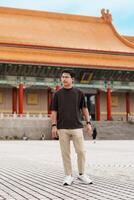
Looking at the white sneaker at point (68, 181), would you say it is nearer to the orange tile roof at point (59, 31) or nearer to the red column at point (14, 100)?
the red column at point (14, 100)

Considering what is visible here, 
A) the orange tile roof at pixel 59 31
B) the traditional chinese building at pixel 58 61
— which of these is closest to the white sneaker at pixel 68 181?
the traditional chinese building at pixel 58 61

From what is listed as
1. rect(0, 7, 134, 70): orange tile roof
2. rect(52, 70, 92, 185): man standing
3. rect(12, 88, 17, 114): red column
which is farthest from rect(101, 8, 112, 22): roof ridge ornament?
rect(52, 70, 92, 185): man standing

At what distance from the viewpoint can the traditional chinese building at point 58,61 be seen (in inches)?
1534

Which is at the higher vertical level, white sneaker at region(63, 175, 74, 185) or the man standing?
the man standing

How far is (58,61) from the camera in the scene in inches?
1534

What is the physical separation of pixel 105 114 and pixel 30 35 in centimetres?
1030

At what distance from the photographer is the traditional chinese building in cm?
3897

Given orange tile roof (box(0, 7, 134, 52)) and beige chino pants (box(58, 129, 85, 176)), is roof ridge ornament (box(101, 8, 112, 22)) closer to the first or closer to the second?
orange tile roof (box(0, 7, 134, 52))

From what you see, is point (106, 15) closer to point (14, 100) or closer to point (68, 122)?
point (14, 100)

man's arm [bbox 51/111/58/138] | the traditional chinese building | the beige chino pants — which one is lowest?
the beige chino pants

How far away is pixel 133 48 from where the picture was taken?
4494 centimetres

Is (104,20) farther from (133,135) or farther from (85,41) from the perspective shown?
(133,135)

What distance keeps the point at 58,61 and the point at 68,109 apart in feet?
106

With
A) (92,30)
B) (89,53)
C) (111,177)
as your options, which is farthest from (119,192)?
(92,30)
